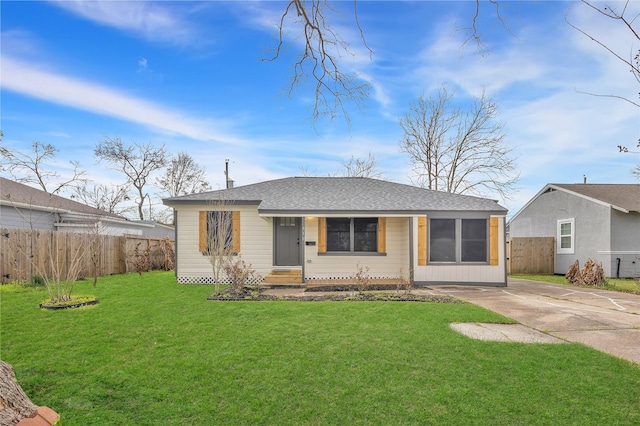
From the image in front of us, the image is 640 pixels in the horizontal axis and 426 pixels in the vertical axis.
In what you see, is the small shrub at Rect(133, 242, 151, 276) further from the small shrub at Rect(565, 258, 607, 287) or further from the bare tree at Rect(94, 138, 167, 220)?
the small shrub at Rect(565, 258, 607, 287)

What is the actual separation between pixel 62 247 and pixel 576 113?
54.0 ft

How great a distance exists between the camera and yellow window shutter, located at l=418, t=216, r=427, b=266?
10.7 m

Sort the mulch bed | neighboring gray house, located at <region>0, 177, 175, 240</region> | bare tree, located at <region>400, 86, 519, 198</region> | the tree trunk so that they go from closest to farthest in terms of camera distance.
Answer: the tree trunk < the mulch bed < neighboring gray house, located at <region>0, 177, 175, 240</region> < bare tree, located at <region>400, 86, 519, 198</region>

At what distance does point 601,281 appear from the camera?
11422 mm

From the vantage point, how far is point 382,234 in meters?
11.6

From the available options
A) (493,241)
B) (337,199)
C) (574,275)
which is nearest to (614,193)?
(574,275)

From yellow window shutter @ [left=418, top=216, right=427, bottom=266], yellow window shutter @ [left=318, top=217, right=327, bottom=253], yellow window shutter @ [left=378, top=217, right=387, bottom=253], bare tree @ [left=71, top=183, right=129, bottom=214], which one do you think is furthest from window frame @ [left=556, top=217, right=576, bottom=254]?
bare tree @ [left=71, top=183, right=129, bottom=214]

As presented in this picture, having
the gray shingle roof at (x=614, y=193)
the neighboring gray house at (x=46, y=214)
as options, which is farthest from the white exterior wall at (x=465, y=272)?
the neighboring gray house at (x=46, y=214)

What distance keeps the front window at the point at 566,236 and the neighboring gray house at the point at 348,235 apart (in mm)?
6217

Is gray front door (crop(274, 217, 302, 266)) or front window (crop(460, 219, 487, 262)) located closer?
front window (crop(460, 219, 487, 262))

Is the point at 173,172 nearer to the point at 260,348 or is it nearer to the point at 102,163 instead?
the point at 102,163

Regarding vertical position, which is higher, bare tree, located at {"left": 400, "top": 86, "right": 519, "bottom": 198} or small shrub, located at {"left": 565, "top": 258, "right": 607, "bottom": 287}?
bare tree, located at {"left": 400, "top": 86, "right": 519, "bottom": 198}

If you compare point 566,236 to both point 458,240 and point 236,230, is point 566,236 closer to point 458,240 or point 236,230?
point 458,240

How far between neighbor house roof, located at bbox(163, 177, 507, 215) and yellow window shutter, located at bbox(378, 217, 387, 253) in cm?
58
